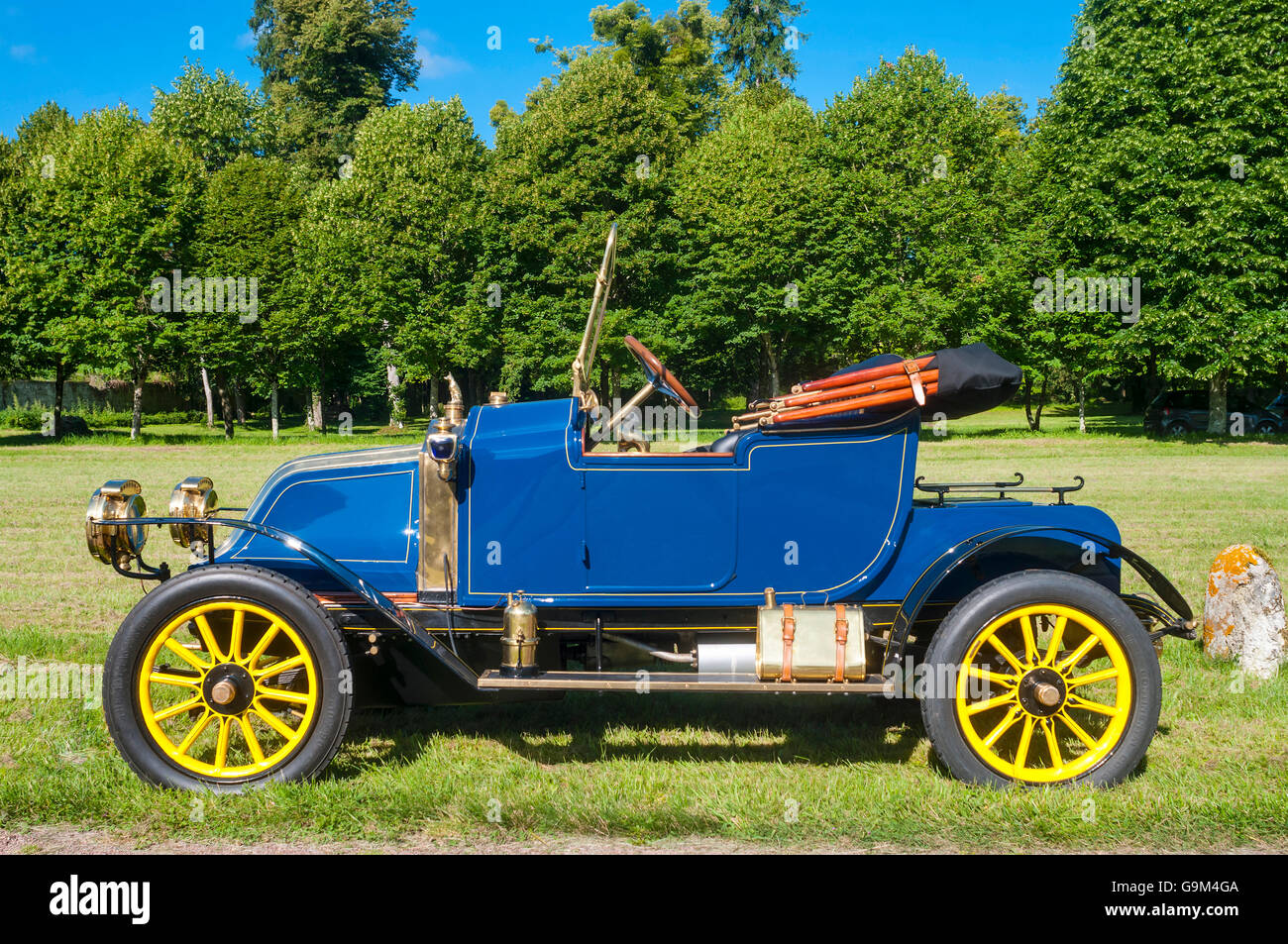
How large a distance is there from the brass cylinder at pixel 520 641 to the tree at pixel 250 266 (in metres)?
32.2

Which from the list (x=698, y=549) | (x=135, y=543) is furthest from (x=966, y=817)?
(x=135, y=543)

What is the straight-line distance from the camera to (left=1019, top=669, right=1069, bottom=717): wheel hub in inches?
155

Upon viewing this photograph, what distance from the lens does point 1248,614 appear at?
19.4 ft

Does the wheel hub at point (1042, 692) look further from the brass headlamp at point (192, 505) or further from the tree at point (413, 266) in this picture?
the tree at point (413, 266)

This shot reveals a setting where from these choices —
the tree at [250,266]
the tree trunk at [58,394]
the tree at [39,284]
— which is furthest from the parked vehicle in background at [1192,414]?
the tree trunk at [58,394]

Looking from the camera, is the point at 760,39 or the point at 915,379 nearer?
the point at 915,379

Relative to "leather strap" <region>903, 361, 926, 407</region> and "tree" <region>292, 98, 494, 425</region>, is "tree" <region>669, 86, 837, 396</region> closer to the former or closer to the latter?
"tree" <region>292, 98, 494, 425</region>

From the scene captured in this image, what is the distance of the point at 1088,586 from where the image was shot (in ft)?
12.9

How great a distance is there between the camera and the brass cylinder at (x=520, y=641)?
397 centimetres

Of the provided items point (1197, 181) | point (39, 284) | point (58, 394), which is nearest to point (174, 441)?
point (58, 394)

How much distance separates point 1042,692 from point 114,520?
4.18 m

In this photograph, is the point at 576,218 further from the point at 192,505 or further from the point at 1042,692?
the point at 1042,692
